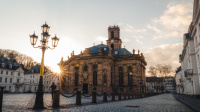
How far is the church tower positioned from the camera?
5997cm

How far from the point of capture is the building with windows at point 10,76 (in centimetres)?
5394

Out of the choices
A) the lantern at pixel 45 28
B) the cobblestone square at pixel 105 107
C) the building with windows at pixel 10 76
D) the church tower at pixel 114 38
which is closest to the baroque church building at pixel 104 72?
the church tower at pixel 114 38

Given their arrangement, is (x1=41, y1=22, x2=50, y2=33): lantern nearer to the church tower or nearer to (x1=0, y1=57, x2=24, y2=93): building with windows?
the church tower

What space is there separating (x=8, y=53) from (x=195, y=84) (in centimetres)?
6590

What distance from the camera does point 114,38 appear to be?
6047cm

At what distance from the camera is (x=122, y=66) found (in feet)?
160

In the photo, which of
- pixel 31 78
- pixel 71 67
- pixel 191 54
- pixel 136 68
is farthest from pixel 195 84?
pixel 31 78

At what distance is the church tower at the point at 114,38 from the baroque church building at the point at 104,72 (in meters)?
8.40

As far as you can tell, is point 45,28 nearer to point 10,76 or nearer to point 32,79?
point 10,76

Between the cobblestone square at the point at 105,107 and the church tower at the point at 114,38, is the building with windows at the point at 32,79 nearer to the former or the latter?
the church tower at the point at 114,38

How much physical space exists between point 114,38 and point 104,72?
2021 cm

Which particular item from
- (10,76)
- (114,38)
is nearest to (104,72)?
(114,38)

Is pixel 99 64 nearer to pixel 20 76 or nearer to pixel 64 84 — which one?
pixel 64 84

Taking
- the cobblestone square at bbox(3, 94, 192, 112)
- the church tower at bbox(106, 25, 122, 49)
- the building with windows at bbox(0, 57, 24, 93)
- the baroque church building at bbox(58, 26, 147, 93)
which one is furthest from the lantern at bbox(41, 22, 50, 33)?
the building with windows at bbox(0, 57, 24, 93)
